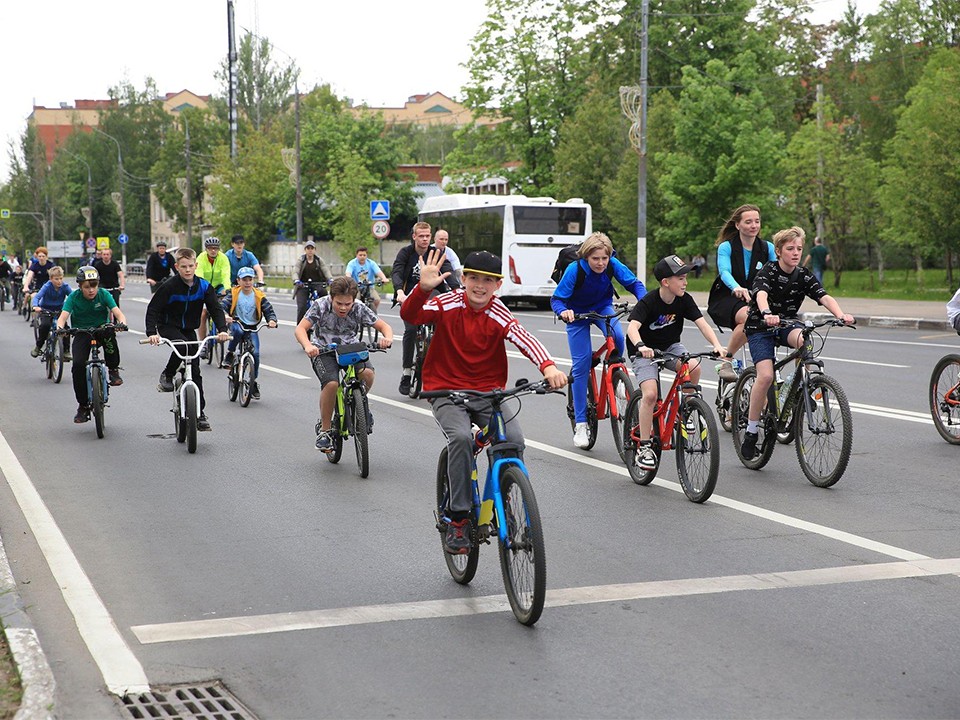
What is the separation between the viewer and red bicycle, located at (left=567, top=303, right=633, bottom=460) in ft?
33.0

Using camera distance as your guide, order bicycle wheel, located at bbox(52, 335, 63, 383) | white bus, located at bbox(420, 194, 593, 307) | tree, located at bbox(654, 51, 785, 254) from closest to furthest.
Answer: bicycle wheel, located at bbox(52, 335, 63, 383) → white bus, located at bbox(420, 194, 593, 307) → tree, located at bbox(654, 51, 785, 254)

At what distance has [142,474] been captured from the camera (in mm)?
9969

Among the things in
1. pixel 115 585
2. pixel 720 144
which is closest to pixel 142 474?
pixel 115 585

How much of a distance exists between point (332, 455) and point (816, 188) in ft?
101

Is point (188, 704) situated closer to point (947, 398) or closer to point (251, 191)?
point (947, 398)

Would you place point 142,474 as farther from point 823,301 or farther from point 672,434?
point 823,301

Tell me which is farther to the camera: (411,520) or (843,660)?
(411,520)

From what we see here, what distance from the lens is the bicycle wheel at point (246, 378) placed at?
47.3ft

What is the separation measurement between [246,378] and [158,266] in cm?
672

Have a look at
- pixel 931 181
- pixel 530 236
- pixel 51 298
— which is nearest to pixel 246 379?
pixel 51 298

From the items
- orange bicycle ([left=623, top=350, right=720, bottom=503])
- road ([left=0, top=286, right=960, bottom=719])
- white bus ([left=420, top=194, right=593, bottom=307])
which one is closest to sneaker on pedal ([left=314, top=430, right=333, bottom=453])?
road ([left=0, top=286, right=960, bottom=719])

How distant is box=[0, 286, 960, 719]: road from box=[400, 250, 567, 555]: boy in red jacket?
565mm

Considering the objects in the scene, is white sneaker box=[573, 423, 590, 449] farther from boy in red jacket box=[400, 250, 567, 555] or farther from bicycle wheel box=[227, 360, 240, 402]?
bicycle wheel box=[227, 360, 240, 402]

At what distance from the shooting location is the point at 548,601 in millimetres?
6102
